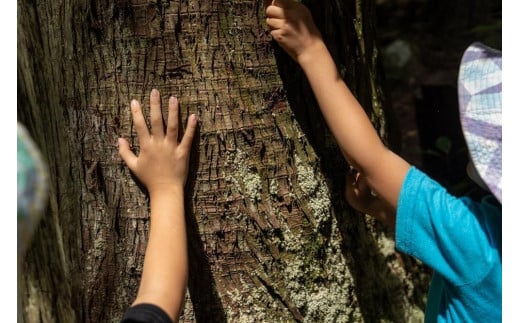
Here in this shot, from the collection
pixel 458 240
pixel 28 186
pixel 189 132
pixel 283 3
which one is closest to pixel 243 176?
pixel 189 132

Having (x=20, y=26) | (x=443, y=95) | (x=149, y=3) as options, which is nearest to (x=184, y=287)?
(x=149, y=3)

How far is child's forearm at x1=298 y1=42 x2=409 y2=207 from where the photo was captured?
77.4 inches

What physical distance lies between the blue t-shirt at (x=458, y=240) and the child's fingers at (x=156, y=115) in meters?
0.73

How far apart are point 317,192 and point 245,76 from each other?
1.50ft

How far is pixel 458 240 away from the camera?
1.86 meters

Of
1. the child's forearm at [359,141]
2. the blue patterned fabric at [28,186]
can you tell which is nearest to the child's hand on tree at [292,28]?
the child's forearm at [359,141]

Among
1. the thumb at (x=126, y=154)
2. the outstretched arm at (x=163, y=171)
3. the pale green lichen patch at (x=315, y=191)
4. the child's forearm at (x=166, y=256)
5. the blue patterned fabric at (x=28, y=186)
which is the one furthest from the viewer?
the pale green lichen patch at (x=315, y=191)

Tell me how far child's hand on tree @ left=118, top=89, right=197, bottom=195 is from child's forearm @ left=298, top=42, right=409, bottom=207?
0.41 m

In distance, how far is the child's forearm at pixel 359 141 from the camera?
77.4 inches

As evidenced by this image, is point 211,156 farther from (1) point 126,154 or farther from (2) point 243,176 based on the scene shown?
(1) point 126,154

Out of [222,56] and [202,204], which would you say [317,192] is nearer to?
[202,204]

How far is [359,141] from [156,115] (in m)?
0.60

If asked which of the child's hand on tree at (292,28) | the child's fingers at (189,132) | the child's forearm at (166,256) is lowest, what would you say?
the child's forearm at (166,256)

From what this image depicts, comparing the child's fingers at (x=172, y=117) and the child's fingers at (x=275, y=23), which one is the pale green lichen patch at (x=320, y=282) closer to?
the child's fingers at (x=172, y=117)
